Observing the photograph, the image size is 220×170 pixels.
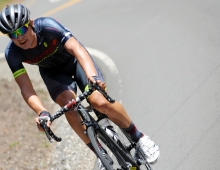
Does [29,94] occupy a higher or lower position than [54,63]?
Answer: lower

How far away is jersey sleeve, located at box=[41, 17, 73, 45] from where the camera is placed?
17.8 feet

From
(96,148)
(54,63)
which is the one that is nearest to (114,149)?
(96,148)

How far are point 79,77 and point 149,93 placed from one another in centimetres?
275

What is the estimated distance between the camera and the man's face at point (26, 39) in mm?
5219

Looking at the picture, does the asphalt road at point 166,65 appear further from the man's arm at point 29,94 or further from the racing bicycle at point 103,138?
the man's arm at point 29,94

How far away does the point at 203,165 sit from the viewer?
6.01 metres

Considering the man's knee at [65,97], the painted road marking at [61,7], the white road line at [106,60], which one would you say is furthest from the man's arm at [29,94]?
the painted road marking at [61,7]

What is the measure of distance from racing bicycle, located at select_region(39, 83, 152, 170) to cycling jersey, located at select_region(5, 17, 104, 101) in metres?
0.64

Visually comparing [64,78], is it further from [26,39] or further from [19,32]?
[19,32]

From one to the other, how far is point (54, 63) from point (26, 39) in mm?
738

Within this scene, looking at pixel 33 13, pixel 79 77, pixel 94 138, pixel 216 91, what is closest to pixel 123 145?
pixel 94 138

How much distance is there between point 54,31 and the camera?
5461 millimetres

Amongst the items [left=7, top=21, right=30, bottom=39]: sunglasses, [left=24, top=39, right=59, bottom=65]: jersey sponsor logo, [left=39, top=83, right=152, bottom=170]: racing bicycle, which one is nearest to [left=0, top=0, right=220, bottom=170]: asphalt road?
[left=39, top=83, right=152, bottom=170]: racing bicycle

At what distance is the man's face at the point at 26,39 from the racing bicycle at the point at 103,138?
99 cm
